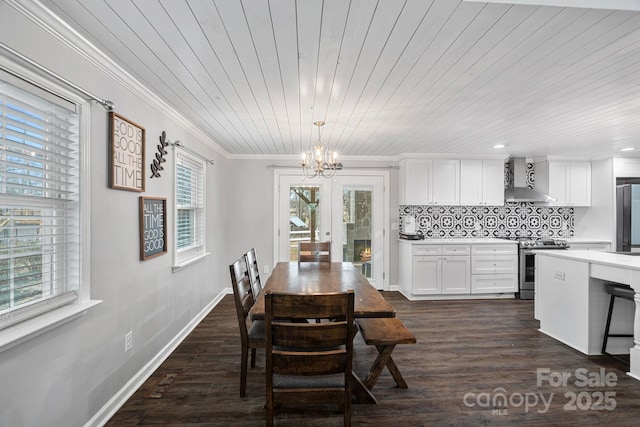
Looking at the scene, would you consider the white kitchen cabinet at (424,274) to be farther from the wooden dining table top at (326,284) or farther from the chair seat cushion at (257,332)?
the chair seat cushion at (257,332)

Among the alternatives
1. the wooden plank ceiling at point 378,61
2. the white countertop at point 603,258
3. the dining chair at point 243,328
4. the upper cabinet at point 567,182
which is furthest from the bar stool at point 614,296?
the dining chair at point 243,328

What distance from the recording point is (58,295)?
1.61 m

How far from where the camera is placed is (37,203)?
58.7 inches

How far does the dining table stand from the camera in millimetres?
1937

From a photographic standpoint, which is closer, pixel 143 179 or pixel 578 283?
pixel 143 179

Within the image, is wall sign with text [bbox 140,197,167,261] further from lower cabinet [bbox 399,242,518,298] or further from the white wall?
lower cabinet [bbox 399,242,518,298]

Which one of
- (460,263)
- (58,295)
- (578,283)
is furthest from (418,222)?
(58,295)

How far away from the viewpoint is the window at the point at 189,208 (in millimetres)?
3246

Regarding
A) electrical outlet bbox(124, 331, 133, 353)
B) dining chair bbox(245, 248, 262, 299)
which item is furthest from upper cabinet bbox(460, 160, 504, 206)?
electrical outlet bbox(124, 331, 133, 353)

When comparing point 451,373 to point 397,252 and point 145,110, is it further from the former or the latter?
point 145,110

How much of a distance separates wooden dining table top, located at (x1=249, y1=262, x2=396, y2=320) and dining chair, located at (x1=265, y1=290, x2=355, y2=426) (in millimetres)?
296

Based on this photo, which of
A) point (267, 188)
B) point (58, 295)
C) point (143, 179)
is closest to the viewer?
point (58, 295)

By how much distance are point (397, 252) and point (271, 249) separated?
211 centimetres

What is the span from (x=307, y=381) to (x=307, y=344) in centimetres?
24
